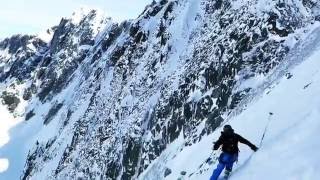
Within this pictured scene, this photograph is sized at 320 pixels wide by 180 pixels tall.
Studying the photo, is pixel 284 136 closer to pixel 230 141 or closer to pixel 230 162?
pixel 230 141

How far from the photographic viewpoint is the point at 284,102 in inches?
897

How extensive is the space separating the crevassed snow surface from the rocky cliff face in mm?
8116

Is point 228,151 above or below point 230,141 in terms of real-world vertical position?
below

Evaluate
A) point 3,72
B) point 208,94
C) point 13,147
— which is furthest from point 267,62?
point 3,72

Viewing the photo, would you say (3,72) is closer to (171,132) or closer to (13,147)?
(13,147)

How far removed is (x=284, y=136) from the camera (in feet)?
51.2

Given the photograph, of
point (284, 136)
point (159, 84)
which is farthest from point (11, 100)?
point (284, 136)

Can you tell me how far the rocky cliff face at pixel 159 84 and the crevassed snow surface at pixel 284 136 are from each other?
8.12 metres

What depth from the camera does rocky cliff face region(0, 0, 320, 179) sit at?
41.3m

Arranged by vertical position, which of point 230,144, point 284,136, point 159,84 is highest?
point 159,84

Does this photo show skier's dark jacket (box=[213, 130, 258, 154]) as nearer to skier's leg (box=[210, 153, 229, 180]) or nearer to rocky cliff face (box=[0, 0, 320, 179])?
skier's leg (box=[210, 153, 229, 180])

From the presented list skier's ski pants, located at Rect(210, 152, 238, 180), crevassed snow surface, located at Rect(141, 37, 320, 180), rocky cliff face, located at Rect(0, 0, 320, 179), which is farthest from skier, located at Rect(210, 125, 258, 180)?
rocky cliff face, located at Rect(0, 0, 320, 179)

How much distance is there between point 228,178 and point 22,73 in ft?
439

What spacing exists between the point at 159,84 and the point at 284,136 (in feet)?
139
